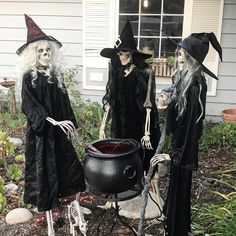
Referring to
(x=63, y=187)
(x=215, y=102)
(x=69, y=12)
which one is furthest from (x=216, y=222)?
(x=69, y=12)

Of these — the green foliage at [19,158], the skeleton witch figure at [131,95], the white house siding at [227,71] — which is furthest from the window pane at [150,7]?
the green foliage at [19,158]

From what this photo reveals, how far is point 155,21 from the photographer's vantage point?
20.7 feet

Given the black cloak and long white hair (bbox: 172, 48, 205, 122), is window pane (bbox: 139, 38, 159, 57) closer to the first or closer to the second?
the black cloak

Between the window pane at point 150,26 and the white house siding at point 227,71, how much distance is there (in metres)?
1.12

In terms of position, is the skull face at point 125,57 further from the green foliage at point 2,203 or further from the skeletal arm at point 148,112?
the green foliage at point 2,203

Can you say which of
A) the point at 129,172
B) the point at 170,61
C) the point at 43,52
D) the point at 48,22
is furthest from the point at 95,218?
the point at 48,22

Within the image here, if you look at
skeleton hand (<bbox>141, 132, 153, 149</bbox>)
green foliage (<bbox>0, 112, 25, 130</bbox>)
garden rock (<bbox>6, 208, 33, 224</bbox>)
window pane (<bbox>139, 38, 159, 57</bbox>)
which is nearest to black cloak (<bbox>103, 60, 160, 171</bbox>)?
skeleton hand (<bbox>141, 132, 153, 149</bbox>)

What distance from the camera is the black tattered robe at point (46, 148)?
2.99 meters

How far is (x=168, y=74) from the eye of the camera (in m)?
6.28

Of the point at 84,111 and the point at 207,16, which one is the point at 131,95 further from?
the point at 207,16

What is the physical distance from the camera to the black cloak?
11.4 ft

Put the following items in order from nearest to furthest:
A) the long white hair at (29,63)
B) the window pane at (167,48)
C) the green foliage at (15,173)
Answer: the long white hair at (29,63), the green foliage at (15,173), the window pane at (167,48)

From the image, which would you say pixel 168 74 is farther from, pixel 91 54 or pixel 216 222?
pixel 216 222

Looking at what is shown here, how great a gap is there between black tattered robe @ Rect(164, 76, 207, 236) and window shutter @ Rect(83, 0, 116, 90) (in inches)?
153
